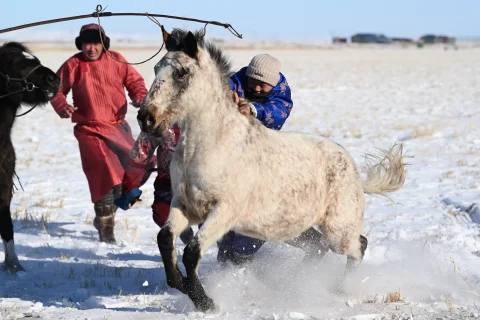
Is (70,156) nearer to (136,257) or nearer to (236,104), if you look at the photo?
(136,257)

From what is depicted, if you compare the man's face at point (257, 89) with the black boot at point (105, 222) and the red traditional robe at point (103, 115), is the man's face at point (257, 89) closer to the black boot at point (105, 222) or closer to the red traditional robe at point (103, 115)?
the red traditional robe at point (103, 115)

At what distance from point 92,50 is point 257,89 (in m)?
2.15

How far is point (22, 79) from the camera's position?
632 cm

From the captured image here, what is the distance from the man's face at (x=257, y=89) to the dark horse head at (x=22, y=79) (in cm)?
186

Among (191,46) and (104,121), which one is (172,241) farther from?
(104,121)

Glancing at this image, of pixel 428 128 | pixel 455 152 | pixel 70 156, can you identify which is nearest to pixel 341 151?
pixel 455 152

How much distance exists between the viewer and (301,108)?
68.7ft

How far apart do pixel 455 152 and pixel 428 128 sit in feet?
10.2

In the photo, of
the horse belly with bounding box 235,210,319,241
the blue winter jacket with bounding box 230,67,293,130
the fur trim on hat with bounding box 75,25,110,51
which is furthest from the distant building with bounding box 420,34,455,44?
the horse belly with bounding box 235,210,319,241

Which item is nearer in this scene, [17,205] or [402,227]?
[402,227]

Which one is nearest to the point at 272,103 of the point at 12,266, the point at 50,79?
the point at 50,79

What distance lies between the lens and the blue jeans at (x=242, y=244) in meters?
6.05

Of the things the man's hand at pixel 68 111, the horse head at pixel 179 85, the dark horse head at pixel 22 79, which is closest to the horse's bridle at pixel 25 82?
the dark horse head at pixel 22 79

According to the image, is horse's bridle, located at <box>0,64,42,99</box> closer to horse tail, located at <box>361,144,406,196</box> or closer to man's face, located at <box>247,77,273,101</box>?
man's face, located at <box>247,77,273,101</box>
